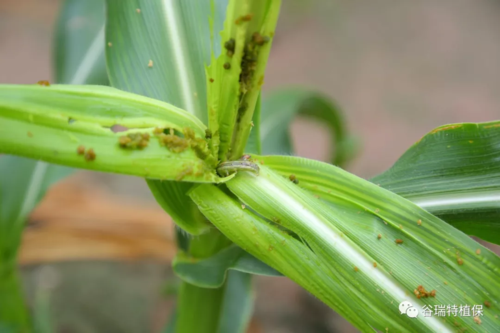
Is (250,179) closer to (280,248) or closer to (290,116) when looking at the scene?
(280,248)

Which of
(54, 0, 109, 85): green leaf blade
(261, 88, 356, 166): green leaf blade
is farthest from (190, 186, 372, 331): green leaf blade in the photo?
(54, 0, 109, 85): green leaf blade

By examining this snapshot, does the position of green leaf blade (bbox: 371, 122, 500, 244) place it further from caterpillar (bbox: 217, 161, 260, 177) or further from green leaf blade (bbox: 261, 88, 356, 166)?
green leaf blade (bbox: 261, 88, 356, 166)

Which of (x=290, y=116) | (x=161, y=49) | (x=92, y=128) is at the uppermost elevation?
(x=290, y=116)

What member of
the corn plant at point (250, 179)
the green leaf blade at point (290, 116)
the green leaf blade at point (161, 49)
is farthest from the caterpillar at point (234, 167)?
the green leaf blade at point (290, 116)

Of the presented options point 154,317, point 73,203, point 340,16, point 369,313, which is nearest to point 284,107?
point 369,313

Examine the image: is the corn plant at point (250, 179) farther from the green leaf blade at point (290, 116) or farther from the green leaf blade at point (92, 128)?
the green leaf blade at point (290, 116)

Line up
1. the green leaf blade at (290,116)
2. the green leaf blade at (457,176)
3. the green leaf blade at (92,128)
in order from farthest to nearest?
the green leaf blade at (290,116)
the green leaf blade at (457,176)
the green leaf blade at (92,128)

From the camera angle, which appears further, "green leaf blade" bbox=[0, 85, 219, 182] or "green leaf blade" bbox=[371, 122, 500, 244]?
"green leaf blade" bbox=[371, 122, 500, 244]

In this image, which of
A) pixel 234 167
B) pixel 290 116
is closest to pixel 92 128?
pixel 234 167
